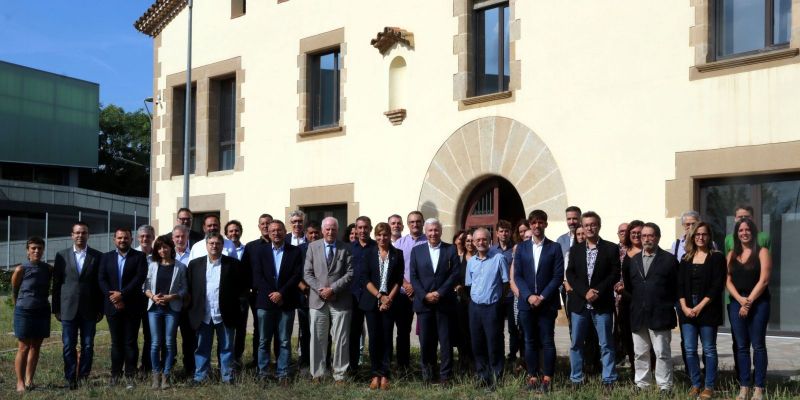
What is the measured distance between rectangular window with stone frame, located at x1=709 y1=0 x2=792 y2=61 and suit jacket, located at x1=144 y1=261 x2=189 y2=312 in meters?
7.13

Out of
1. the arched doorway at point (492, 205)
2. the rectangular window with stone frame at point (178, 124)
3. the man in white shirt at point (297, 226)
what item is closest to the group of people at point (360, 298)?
the man in white shirt at point (297, 226)

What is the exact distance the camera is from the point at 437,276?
31.5ft

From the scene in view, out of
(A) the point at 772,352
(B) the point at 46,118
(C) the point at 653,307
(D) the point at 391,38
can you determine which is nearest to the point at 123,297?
(C) the point at 653,307

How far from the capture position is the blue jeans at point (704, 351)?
8.44m

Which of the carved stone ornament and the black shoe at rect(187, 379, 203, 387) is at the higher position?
the carved stone ornament

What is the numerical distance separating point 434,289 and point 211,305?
85.8 inches

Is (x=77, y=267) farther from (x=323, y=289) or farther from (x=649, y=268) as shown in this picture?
(x=649, y=268)

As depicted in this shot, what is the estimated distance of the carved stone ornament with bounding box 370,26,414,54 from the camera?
16359mm

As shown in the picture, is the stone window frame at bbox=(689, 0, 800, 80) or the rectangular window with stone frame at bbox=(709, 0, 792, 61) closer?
the stone window frame at bbox=(689, 0, 800, 80)

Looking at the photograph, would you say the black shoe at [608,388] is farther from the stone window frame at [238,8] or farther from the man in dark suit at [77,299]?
the stone window frame at [238,8]

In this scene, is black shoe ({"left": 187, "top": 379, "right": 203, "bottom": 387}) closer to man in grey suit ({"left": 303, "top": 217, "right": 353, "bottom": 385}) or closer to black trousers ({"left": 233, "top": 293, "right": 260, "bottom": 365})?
black trousers ({"left": 233, "top": 293, "right": 260, "bottom": 365})

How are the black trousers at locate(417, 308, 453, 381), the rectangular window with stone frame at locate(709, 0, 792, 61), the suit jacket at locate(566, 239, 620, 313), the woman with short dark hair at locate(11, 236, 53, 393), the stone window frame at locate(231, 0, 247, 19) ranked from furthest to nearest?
the stone window frame at locate(231, 0, 247, 19)
the rectangular window with stone frame at locate(709, 0, 792, 61)
the woman with short dark hair at locate(11, 236, 53, 393)
the black trousers at locate(417, 308, 453, 381)
the suit jacket at locate(566, 239, 620, 313)

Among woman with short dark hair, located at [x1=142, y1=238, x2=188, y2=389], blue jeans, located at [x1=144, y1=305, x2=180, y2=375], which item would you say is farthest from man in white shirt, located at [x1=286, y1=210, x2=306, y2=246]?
blue jeans, located at [x1=144, y1=305, x2=180, y2=375]

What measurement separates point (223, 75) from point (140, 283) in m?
10.9
